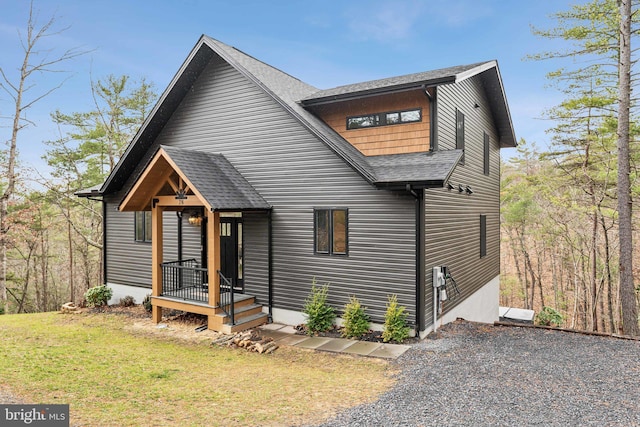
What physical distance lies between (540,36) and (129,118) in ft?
60.9

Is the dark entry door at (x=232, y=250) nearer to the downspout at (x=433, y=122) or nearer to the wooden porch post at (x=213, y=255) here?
the wooden porch post at (x=213, y=255)

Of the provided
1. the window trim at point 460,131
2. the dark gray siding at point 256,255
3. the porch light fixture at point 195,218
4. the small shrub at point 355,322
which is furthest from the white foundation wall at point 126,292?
the window trim at point 460,131

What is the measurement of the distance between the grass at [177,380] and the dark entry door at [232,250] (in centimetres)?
243

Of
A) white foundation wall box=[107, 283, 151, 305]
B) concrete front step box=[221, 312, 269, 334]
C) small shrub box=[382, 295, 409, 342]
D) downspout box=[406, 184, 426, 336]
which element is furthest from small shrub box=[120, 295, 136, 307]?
downspout box=[406, 184, 426, 336]

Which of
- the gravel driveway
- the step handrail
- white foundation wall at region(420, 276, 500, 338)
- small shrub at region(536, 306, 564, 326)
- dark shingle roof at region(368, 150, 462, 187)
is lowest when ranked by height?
small shrub at region(536, 306, 564, 326)

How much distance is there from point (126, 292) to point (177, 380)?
7.78 metres

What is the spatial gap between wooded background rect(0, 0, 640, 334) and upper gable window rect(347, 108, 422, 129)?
19.0 feet

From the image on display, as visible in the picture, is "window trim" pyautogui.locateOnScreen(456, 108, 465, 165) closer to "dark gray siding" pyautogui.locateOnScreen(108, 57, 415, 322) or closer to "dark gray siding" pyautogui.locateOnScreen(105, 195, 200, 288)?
"dark gray siding" pyautogui.locateOnScreen(108, 57, 415, 322)

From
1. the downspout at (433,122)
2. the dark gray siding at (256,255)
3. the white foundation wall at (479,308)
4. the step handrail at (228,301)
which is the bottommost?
the white foundation wall at (479,308)

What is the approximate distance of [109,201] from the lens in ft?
41.8

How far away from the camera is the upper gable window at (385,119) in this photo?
9016 mm

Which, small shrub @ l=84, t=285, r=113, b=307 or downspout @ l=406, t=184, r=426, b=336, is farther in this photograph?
small shrub @ l=84, t=285, r=113, b=307

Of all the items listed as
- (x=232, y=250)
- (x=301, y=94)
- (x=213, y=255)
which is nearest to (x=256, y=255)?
(x=232, y=250)

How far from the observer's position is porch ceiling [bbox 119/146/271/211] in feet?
27.9
